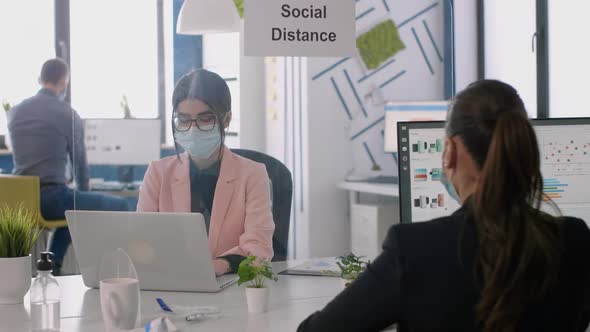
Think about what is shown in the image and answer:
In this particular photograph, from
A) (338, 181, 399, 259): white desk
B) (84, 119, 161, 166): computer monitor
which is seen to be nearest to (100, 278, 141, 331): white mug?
(84, 119, 161, 166): computer monitor

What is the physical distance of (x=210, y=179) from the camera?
2.58 metres

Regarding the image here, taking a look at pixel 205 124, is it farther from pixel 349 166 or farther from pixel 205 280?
pixel 349 166

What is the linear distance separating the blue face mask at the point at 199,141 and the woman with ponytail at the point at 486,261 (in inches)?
48.4

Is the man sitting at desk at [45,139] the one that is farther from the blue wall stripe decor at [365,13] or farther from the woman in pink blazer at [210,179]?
the woman in pink blazer at [210,179]

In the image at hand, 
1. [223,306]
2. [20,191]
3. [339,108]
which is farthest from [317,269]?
[20,191]

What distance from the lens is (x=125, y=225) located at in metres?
2.13

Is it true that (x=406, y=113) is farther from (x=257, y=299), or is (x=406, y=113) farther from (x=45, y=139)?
(x=257, y=299)

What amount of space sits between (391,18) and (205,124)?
1.41 m

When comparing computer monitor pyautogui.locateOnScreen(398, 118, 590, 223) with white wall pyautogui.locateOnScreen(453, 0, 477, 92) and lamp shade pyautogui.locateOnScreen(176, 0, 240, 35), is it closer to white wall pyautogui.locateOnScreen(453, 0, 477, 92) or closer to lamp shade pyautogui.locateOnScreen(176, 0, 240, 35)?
lamp shade pyautogui.locateOnScreen(176, 0, 240, 35)

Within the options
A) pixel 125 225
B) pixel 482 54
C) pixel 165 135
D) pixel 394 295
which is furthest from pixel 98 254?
pixel 482 54

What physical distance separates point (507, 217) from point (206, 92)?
1.42 meters

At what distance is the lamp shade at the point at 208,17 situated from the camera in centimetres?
281

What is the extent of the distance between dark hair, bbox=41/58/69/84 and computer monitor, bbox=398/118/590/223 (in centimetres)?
367

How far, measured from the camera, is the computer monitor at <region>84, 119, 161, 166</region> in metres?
2.83
